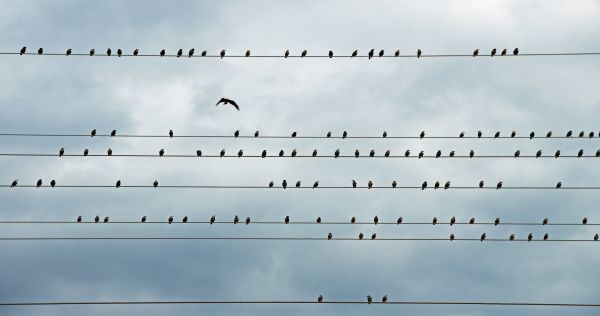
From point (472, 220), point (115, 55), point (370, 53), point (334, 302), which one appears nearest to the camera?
point (334, 302)

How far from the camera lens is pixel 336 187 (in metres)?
51.7

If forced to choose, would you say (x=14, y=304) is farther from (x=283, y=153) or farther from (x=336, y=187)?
(x=283, y=153)

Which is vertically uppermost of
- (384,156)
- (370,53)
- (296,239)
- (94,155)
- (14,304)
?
(370,53)

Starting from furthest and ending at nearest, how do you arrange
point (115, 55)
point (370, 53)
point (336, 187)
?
1. point (370, 53)
2. point (115, 55)
3. point (336, 187)

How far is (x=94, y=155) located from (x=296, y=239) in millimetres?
9172

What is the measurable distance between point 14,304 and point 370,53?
21574mm

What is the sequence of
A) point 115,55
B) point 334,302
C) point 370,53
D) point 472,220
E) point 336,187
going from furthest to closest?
point 472,220
point 370,53
point 115,55
point 336,187
point 334,302

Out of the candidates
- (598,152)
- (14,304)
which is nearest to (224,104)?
(14,304)

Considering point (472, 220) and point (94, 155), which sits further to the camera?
point (472, 220)

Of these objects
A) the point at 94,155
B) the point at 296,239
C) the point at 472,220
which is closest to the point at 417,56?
the point at 296,239

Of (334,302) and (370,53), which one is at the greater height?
(370,53)

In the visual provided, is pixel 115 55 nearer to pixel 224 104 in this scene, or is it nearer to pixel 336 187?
pixel 224 104

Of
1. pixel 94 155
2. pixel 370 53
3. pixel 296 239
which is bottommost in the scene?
pixel 296 239

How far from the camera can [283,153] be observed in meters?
61.8
